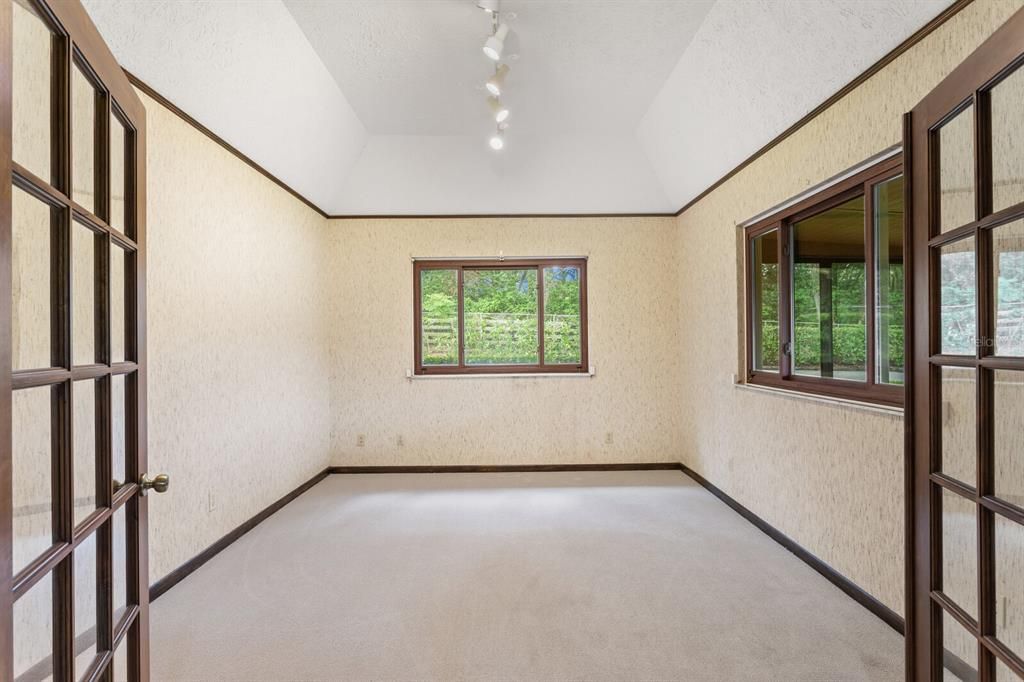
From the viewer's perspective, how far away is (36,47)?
2.59ft

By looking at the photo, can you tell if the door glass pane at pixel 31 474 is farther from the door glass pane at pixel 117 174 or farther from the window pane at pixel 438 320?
the window pane at pixel 438 320

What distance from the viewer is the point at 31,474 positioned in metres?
0.79

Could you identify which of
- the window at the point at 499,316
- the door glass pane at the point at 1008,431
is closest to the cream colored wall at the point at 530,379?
the window at the point at 499,316

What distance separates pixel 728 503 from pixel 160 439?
11.9 feet

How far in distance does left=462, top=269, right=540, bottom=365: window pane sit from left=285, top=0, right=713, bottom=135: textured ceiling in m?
1.39

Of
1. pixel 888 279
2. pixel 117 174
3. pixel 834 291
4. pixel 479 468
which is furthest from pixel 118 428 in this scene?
pixel 479 468

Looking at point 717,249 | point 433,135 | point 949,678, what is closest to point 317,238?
point 433,135

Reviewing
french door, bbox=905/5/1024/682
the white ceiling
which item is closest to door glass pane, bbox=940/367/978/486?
french door, bbox=905/5/1024/682

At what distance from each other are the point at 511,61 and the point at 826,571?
3.42m

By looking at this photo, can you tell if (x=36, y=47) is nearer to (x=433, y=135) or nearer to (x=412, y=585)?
(x=412, y=585)

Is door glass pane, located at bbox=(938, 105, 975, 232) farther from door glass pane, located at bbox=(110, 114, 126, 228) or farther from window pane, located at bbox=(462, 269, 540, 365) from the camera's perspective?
window pane, located at bbox=(462, 269, 540, 365)

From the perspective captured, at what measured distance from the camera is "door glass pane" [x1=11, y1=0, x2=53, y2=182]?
2.42ft

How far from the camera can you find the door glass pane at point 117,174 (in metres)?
1.11

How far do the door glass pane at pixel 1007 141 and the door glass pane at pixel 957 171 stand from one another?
0.20 ft
